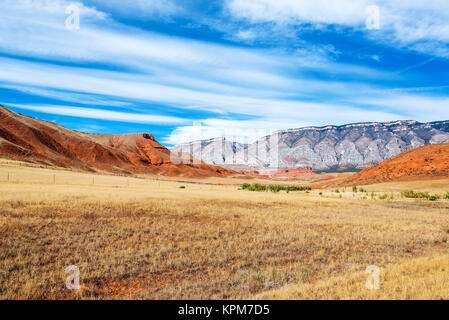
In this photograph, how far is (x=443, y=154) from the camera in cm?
7481

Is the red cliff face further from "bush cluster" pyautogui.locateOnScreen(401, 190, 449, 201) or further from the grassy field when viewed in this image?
"bush cluster" pyautogui.locateOnScreen(401, 190, 449, 201)

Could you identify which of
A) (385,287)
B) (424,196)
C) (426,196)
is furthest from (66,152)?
(385,287)

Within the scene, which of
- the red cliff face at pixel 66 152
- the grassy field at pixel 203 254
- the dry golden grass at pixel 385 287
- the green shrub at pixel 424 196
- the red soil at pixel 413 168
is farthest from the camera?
the red cliff face at pixel 66 152

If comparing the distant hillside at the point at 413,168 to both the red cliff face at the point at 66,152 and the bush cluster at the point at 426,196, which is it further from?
the red cliff face at the point at 66,152

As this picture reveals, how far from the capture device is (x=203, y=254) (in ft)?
43.2

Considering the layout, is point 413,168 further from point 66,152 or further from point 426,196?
point 66,152

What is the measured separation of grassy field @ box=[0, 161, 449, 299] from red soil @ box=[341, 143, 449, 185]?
55.2m

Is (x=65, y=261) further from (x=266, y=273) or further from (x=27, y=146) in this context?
(x=27, y=146)

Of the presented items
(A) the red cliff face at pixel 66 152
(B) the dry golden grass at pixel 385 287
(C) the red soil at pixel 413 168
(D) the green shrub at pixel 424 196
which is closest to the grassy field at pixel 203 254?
(B) the dry golden grass at pixel 385 287

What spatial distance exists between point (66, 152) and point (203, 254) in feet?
459

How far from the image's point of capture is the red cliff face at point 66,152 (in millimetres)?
103550

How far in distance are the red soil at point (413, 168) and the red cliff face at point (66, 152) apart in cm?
9156

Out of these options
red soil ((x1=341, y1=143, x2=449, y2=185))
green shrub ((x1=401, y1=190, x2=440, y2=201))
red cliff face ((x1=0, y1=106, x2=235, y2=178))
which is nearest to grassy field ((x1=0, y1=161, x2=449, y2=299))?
green shrub ((x1=401, y1=190, x2=440, y2=201))

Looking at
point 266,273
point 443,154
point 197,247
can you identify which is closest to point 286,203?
point 197,247
